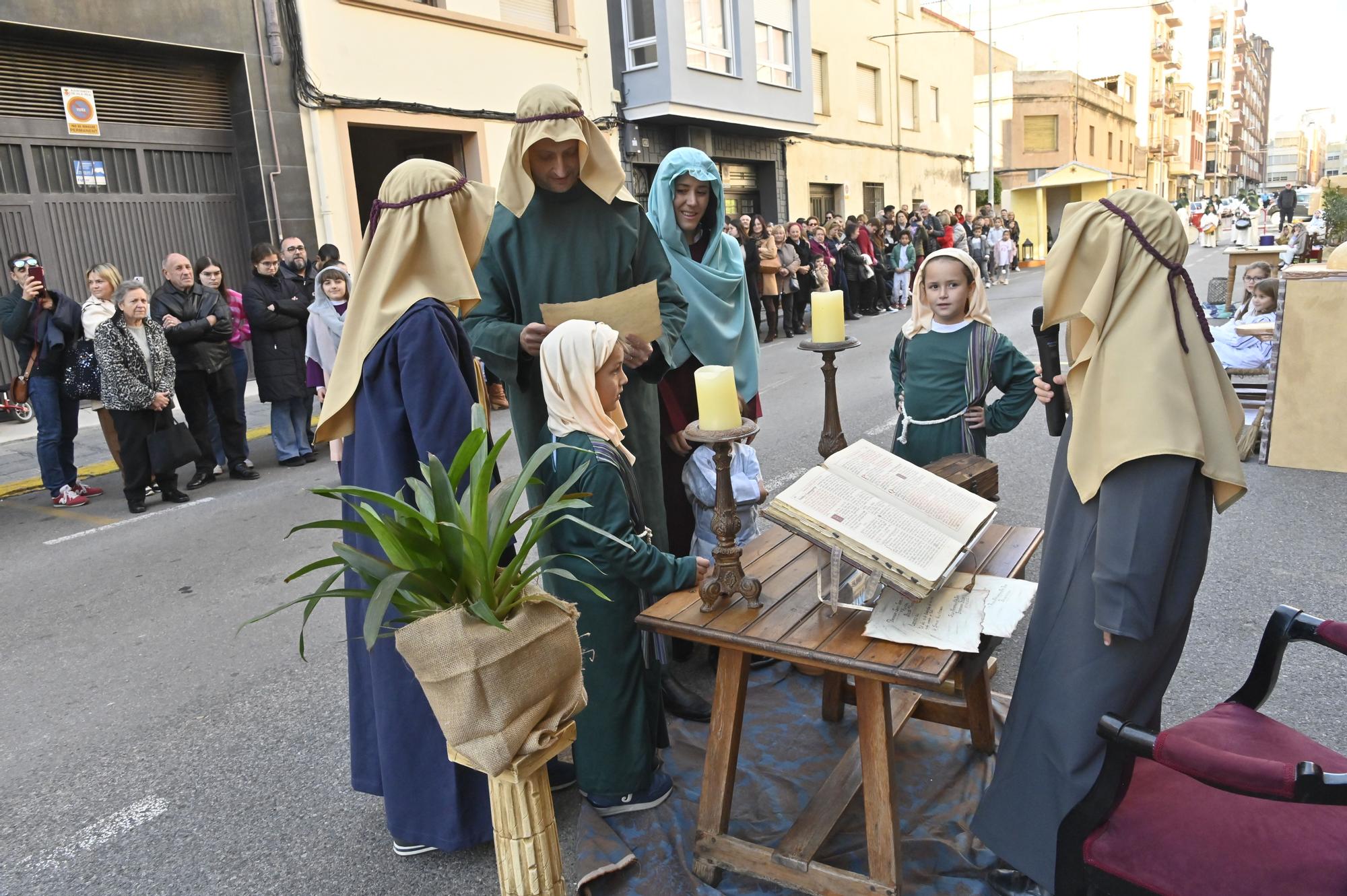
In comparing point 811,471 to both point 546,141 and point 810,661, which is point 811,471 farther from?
point 546,141

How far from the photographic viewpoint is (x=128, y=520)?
661 centimetres

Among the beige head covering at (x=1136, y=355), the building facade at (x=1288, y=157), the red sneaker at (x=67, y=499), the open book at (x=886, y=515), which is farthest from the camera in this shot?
the building facade at (x=1288, y=157)

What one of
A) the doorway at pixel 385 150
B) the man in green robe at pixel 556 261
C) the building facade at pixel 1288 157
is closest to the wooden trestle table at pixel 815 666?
the man in green robe at pixel 556 261

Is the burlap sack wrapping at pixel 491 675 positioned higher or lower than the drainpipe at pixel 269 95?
lower

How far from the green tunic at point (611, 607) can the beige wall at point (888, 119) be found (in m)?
19.3

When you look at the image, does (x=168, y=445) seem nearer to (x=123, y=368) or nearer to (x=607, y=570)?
(x=123, y=368)

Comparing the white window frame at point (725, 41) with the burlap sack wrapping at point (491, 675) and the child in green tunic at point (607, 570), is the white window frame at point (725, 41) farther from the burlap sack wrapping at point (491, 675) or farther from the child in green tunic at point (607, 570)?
the burlap sack wrapping at point (491, 675)

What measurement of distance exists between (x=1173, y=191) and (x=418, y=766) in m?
78.9

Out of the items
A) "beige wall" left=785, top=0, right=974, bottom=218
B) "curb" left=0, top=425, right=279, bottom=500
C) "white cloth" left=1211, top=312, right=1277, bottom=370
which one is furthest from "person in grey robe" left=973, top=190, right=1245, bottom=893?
"beige wall" left=785, top=0, right=974, bottom=218

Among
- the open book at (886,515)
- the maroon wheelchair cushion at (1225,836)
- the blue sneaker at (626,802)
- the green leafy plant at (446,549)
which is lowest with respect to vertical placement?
the blue sneaker at (626,802)

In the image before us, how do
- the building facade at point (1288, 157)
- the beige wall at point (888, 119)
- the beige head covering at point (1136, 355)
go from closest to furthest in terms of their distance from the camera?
the beige head covering at point (1136, 355)
the beige wall at point (888, 119)
the building facade at point (1288, 157)

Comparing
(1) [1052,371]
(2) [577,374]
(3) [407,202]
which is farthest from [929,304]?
(3) [407,202]

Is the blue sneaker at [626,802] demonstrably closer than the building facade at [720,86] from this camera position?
Yes

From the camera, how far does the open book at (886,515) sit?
2.12m
